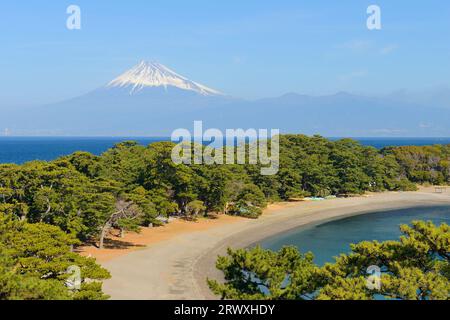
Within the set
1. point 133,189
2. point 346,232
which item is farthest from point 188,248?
point 346,232

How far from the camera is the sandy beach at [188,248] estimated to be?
20.3 metres

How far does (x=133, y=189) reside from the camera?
1362 inches

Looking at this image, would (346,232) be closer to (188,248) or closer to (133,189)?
(188,248)

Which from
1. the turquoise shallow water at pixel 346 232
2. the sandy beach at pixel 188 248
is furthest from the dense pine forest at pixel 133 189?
the turquoise shallow water at pixel 346 232

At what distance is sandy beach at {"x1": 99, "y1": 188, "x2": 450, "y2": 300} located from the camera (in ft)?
66.5

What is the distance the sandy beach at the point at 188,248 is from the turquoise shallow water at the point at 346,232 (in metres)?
1.37

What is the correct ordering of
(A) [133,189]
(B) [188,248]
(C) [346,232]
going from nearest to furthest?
(B) [188,248]
(A) [133,189]
(C) [346,232]

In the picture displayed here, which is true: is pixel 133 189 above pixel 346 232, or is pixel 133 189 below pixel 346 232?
above

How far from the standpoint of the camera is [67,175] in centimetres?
2733

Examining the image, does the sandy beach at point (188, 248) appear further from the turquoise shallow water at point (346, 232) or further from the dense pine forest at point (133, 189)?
the dense pine forest at point (133, 189)

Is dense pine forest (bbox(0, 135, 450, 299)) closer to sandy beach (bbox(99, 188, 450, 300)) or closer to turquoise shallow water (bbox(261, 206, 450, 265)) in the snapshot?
sandy beach (bbox(99, 188, 450, 300))

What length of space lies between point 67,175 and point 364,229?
25.2 meters

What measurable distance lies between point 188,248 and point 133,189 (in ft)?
26.7
